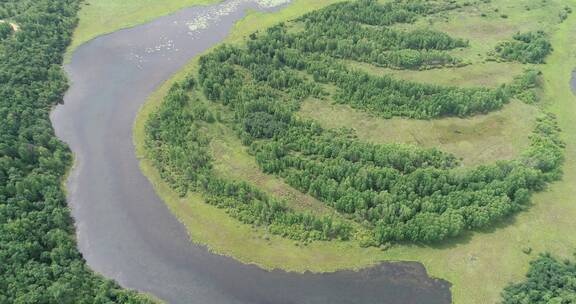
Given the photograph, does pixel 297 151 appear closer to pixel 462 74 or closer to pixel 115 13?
pixel 462 74

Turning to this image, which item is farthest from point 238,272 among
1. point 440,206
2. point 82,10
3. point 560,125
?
point 82,10

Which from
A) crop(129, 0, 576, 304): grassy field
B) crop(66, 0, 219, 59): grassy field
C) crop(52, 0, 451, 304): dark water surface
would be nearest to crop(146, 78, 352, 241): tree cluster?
crop(129, 0, 576, 304): grassy field

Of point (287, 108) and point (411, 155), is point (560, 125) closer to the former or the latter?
point (411, 155)

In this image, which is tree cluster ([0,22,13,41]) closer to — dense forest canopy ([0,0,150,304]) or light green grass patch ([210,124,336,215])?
dense forest canopy ([0,0,150,304])

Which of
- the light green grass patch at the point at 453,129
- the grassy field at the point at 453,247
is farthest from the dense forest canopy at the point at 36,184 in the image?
the light green grass patch at the point at 453,129

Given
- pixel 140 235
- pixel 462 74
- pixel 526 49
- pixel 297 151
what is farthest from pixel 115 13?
pixel 526 49
